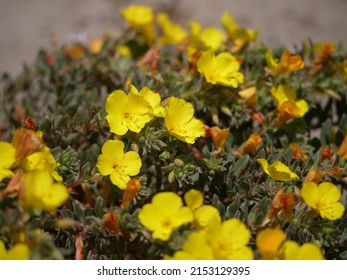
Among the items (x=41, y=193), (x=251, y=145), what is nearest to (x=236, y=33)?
(x=251, y=145)

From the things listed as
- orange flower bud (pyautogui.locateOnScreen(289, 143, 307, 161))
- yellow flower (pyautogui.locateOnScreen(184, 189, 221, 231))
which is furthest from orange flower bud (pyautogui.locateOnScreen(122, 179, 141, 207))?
orange flower bud (pyautogui.locateOnScreen(289, 143, 307, 161))

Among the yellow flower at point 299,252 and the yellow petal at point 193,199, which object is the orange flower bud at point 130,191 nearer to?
the yellow petal at point 193,199

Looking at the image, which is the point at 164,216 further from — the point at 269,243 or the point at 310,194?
Result: the point at 310,194

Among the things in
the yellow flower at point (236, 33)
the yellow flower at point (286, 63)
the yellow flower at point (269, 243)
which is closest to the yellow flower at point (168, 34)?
the yellow flower at point (236, 33)

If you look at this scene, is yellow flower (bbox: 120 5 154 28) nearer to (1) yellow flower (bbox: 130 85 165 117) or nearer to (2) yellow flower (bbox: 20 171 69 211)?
(1) yellow flower (bbox: 130 85 165 117)

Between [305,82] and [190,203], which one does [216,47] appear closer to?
[305,82]

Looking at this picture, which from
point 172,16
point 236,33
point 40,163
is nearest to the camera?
point 40,163
